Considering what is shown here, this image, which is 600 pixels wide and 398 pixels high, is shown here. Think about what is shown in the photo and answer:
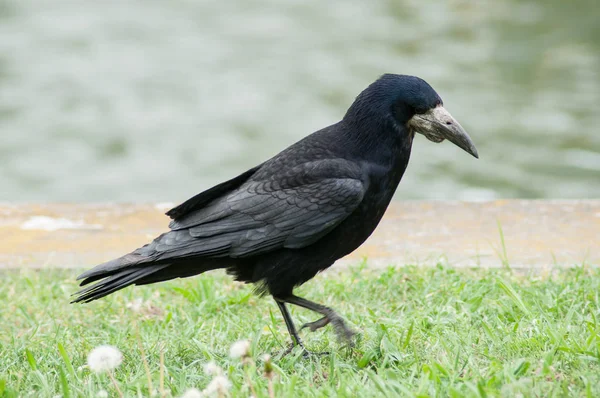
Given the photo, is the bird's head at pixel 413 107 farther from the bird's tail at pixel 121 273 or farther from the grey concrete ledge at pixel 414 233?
the grey concrete ledge at pixel 414 233

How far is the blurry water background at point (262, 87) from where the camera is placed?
8.42 meters

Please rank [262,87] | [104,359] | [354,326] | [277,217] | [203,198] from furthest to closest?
[262,87], [354,326], [203,198], [277,217], [104,359]

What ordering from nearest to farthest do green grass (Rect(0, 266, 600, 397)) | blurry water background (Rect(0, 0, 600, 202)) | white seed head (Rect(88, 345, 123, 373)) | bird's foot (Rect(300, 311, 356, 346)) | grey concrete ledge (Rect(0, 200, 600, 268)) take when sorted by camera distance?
1. white seed head (Rect(88, 345, 123, 373))
2. green grass (Rect(0, 266, 600, 397))
3. bird's foot (Rect(300, 311, 356, 346))
4. grey concrete ledge (Rect(0, 200, 600, 268))
5. blurry water background (Rect(0, 0, 600, 202))

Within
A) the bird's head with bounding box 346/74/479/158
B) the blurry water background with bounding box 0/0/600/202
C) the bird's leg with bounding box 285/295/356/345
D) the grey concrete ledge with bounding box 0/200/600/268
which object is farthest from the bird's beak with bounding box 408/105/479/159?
the blurry water background with bounding box 0/0/600/202

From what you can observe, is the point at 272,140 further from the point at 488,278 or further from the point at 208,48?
the point at 488,278

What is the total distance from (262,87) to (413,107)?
20.9 ft

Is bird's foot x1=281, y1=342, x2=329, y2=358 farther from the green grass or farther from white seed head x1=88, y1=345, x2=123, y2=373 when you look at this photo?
white seed head x1=88, y1=345, x2=123, y2=373

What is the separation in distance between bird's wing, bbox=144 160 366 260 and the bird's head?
0.27 meters

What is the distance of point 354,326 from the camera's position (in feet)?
13.1

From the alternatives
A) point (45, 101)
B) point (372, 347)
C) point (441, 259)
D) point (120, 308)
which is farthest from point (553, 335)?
point (45, 101)

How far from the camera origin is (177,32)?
11266mm

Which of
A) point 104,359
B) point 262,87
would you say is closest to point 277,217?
point 104,359

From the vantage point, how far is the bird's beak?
12.2ft

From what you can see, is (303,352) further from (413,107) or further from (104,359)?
(413,107)
